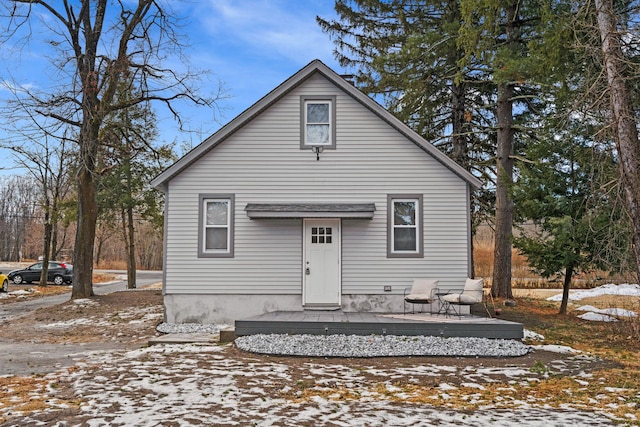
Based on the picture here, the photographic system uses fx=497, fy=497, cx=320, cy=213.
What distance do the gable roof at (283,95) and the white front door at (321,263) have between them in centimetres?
276

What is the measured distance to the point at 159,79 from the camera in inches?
683

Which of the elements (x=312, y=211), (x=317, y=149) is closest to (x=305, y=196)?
(x=312, y=211)

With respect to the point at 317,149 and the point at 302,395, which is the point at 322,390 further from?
the point at 317,149

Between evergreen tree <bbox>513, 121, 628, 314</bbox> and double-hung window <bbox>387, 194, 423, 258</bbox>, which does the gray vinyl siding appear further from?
evergreen tree <bbox>513, 121, 628, 314</bbox>

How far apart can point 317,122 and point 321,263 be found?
3.45 metres

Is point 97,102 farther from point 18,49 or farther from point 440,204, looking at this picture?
point 440,204

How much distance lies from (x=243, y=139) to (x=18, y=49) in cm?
887

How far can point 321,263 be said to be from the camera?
11859 millimetres

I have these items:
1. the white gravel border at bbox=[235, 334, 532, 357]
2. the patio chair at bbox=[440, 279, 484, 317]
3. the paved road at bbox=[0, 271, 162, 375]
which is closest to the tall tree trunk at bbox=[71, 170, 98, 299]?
the paved road at bbox=[0, 271, 162, 375]

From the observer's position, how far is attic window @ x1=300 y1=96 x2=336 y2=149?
1215 centimetres

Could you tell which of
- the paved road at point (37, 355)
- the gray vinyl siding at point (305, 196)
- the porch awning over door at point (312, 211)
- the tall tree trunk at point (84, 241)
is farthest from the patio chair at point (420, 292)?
the tall tree trunk at point (84, 241)

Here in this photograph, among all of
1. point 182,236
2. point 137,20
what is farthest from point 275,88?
point 137,20

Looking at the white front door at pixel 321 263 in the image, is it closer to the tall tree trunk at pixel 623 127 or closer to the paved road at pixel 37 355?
the paved road at pixel 37 355

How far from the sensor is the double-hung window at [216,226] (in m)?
11.9
